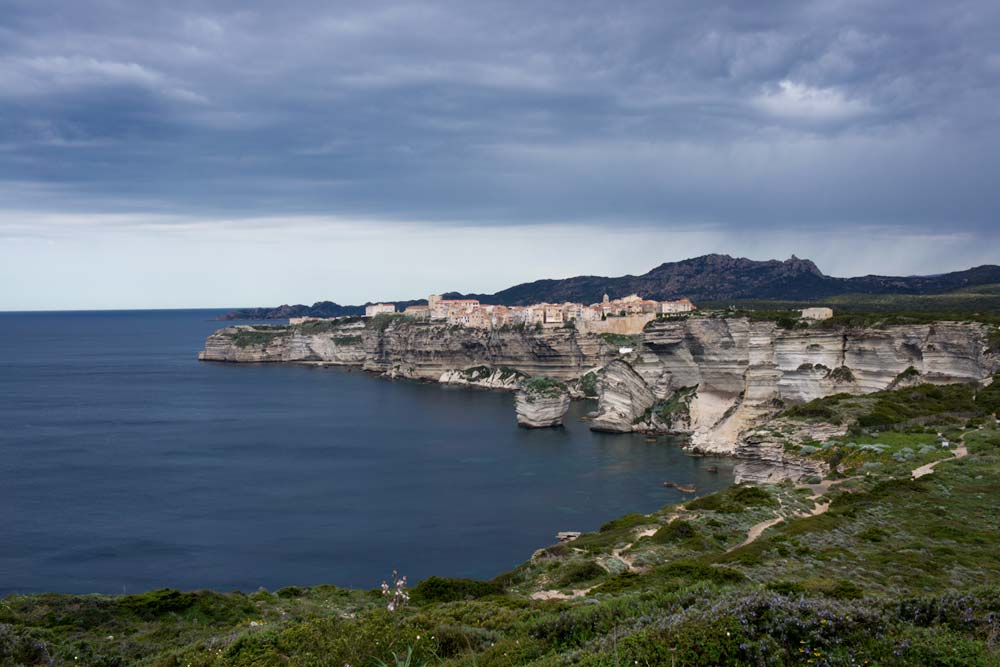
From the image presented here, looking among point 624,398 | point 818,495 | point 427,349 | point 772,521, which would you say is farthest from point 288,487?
point 427,349

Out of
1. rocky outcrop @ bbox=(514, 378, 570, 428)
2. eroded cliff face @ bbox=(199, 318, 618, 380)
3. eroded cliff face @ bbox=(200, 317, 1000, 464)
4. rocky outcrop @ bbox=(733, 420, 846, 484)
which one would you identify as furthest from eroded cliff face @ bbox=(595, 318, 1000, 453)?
eroded cliff face @ bbox=(199, 318, 618, 380)

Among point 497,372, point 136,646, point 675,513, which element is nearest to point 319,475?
point 675,513

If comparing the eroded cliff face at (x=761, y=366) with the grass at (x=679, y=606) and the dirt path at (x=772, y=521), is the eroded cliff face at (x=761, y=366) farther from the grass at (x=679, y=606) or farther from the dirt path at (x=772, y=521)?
the grass at (x=679, y=606)

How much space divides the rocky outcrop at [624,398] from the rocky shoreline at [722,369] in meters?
0.11

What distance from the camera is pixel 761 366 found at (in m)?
62.8

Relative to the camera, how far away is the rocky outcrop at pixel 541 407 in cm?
7675

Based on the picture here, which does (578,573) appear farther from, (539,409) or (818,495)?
(539,409)

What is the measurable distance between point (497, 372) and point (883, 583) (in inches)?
3901

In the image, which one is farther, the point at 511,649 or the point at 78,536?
the point at 78,536

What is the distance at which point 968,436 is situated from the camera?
112 feet

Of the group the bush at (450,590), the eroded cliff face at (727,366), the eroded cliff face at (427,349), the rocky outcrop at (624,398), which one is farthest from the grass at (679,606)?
the eroded cliff face at (427,349)

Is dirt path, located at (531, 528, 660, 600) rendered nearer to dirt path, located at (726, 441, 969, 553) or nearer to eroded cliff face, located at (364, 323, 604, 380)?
dirt path, located at (726, 441, 969, 553)

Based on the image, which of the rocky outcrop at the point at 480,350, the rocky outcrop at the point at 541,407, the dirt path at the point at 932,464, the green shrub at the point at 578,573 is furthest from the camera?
the rocky outcrop at the point at 480,350

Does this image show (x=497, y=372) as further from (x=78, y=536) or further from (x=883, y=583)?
(x=883, y=583)
